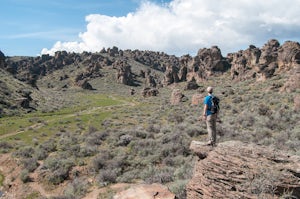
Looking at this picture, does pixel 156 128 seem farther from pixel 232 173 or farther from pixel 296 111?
pixel 232 173

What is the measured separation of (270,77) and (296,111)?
27.2 m

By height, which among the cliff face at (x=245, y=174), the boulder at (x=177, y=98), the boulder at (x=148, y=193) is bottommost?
the boulder at (x=177, y=98)

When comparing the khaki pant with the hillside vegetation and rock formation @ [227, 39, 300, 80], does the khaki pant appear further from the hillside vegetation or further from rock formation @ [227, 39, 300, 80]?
rock formation @ [227, 39, 300, 80]

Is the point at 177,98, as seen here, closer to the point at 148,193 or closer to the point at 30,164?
the point at 30,164

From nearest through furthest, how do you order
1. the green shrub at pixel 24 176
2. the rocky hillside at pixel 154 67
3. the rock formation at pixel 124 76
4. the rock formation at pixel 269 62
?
Result: 1. the green shrub at pixel 24 176
2. the rock formation at pixel 269 62
3. the rocky hillside at pixel 154 67
4. the rock formation at pixel 124 76

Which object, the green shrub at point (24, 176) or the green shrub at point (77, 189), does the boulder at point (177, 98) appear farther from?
the green shrub at point (77, 189)

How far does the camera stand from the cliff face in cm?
742

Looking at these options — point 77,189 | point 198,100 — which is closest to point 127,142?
point 77,189

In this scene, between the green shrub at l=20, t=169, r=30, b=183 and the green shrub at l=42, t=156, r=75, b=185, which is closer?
the green shrub at l=42, t=156, r=75, b=185

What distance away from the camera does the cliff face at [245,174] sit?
7.42 metres

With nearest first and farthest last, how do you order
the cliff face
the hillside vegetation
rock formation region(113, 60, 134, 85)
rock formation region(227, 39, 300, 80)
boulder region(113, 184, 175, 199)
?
1. the cliff face
2. boulder region(113, 184, 175, 199)
3. the hillside vegetation
4. rock formation region(227, 39, 300, 80)
5. rock formation region(113, 60, 134, 85)

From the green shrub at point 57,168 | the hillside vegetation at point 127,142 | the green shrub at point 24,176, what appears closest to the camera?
the hillside vegetation at point 127,142

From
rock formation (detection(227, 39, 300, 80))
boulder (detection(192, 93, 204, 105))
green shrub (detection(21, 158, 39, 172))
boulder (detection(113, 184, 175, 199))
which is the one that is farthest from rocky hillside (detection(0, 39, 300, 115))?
boulder (detection(113, 184, 175, 199))

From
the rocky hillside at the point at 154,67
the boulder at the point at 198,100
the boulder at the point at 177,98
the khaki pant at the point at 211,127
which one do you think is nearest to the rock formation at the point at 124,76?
the rocky hillside at the point at 154,67
